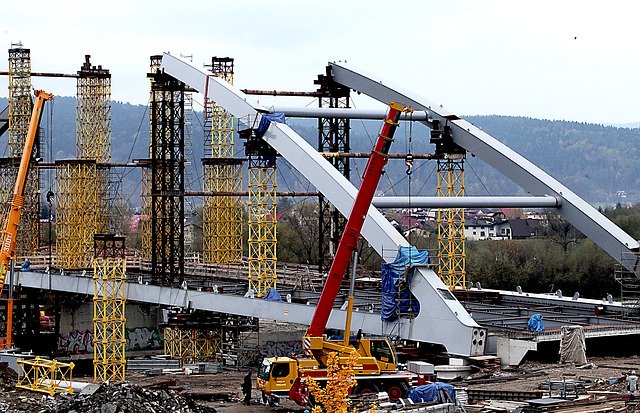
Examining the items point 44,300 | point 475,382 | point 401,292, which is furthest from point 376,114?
point 44,300

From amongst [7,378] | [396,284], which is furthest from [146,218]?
[396,284]

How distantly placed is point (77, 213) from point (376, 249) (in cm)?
3326

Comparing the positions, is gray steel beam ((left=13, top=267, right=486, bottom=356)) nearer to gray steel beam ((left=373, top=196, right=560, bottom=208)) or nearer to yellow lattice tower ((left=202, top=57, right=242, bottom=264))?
gray steel beam ((left=373, top=196, right=560, bottom=208))

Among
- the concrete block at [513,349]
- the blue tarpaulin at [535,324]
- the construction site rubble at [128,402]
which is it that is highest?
the blue tarpaulin at [535,324]

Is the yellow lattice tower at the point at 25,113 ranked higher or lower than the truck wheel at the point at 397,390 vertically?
higher

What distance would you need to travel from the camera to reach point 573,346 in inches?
1451

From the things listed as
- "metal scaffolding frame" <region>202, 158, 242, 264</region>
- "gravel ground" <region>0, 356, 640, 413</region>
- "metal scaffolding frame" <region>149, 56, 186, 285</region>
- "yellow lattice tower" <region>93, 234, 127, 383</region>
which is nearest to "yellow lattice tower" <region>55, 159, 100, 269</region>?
"metal scaffolding frame" <region>202, 158, 242, 264</region>

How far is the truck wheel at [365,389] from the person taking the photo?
3008cm

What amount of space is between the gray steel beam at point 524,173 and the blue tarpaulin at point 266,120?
19.0ft

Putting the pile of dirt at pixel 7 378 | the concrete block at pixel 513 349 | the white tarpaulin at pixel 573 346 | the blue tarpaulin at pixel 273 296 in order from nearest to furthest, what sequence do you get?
the concrete block at pixel 513 349 → the white tarpaulin at pixel 573 346 → the pile of dirt at pixel 7 378 → the blue tarpaulin at pixel 273 296

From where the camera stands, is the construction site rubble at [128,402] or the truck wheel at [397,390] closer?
the construction site rubble at [128,402]

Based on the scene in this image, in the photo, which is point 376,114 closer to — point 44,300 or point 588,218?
point 588,218

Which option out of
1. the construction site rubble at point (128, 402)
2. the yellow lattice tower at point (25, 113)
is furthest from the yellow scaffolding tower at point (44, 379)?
the yellow lattice tower at point (25, 113)

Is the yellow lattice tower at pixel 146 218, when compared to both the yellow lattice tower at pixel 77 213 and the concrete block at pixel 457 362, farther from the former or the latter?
the concrete block at pixel 457 362
